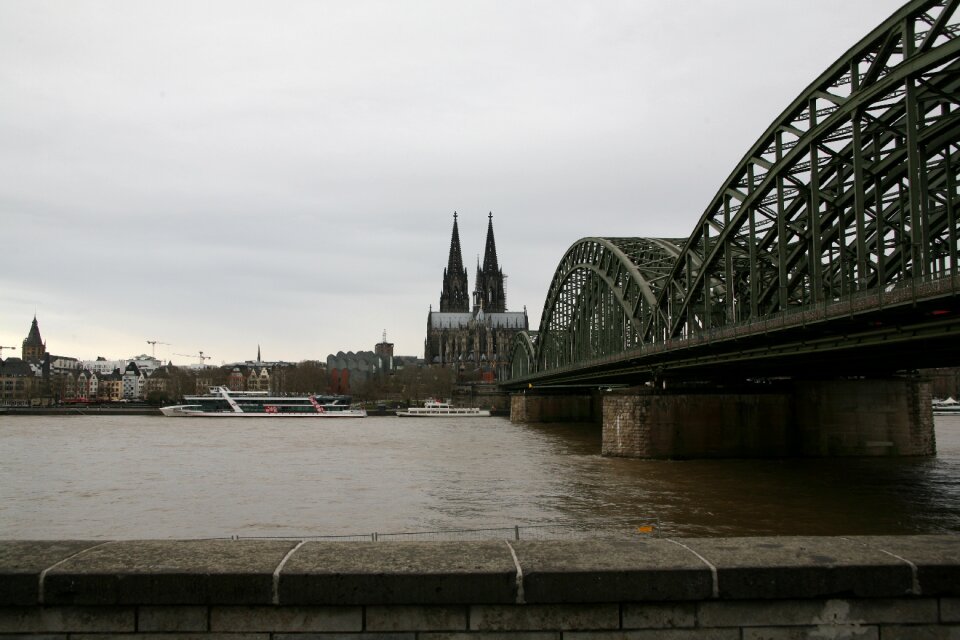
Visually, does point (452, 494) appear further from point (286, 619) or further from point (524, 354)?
point (524, 354)

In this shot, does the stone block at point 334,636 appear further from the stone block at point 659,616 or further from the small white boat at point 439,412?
the small white boat at point 439,412

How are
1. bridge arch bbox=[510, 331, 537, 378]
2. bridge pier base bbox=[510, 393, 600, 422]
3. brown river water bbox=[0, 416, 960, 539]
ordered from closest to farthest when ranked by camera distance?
brown river water bbox=[0, 416, 960, 539]
bridge pier base bbox=[510, 393, 600, 422]
bridge arch bbox=[510, 331, 537, 378]

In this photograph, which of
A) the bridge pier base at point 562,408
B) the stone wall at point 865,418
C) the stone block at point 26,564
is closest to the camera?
the stone block at point 26,564

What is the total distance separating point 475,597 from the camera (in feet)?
17.4

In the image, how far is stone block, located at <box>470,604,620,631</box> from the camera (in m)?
5.35

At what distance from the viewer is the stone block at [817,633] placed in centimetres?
540

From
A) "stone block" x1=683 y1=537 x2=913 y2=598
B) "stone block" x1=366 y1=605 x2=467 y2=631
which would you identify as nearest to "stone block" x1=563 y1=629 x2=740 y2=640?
"stone block" x1=683 y1=537 x2=913 y2=598

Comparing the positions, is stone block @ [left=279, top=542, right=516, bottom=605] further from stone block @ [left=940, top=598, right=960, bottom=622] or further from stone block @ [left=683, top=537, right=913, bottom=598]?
stone block @ [left=940, top=598, right=960, bottom=622]

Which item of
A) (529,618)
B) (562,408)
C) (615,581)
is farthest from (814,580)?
(562,408)

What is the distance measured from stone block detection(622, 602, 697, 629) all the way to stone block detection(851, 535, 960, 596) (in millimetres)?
1427

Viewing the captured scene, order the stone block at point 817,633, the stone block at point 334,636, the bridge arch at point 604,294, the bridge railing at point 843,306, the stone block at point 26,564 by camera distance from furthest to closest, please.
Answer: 1. the bridge arch at point 604,294
2. the bridge railing at point 843,306
3. the stone block at point 817,633
4. the stone block at point 334,636
5. the stone block at point 26,564

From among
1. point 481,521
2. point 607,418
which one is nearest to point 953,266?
point 481,521

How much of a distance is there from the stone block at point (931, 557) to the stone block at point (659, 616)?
143 cm

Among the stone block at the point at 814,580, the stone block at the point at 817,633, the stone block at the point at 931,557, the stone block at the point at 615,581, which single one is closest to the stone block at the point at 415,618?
the stone block at the point at 615,581
